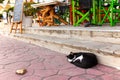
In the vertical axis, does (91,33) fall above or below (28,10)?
below

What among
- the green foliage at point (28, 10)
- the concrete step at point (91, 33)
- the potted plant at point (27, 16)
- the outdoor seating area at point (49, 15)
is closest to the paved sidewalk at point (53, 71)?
the concrete step at point (91, 33)

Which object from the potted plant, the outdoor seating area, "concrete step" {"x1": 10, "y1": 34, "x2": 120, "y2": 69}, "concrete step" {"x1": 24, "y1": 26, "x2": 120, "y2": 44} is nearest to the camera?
"concrete step" {"x1": 10, "y1": 34, "x2": 120, "y2": 69}

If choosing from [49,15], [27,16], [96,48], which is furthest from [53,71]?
[27,16]

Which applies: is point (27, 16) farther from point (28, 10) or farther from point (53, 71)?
point (53, 71)

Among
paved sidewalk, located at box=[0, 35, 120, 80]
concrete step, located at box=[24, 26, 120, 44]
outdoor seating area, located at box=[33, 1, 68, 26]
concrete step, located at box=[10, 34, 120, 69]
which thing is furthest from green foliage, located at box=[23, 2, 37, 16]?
paved sidewalk, located at box=[0, 35, 120, 80]

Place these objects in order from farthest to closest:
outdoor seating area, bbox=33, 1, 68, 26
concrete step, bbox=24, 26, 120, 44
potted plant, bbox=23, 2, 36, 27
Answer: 1. potted plant, bbox=23, 2, 36, 27
2. outdoor seating area, bbox=33, 1, 68, 26
3. concrete step, bbox=24, 26, 120, 44

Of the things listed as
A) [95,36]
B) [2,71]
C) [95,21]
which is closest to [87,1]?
[95,21]

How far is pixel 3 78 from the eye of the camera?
228 cm

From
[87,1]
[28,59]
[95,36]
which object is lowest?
[28,59]

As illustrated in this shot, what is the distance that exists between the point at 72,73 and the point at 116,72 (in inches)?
22.0

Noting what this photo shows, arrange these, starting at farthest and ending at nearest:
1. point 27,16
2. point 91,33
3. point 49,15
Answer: point 27,16
point 49,15
point 91,33

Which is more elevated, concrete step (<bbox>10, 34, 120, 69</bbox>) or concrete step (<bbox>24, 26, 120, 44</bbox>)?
concrete step (<bbox>24, 26, 120, 44</bbox>)

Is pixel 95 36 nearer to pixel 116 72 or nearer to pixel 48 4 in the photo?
pixel 116 72

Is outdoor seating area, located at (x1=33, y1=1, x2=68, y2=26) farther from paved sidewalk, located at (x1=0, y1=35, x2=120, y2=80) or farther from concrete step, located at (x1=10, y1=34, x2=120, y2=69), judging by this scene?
paved sidewalk, located at (x1=0, y1=35, x2=120, y2=80)
